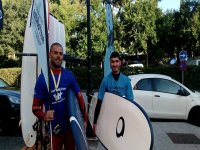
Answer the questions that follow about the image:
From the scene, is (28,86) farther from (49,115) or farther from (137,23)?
(137,23)

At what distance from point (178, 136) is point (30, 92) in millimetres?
4884

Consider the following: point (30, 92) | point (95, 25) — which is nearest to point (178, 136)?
point (30, 92)

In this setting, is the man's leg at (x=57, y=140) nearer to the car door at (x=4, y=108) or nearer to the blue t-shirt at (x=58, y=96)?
the blue t-shirt at (x=58, y=96)

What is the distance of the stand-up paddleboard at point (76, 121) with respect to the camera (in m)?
4.82

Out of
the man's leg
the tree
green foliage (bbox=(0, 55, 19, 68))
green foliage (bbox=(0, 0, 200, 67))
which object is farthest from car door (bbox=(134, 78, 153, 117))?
green foliage (bbox=(0, 55, 19, 68))

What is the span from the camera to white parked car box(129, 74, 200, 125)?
1356cm

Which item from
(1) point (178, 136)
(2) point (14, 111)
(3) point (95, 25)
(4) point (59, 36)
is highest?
(3) point (95, 25)

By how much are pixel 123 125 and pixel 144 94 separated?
8.05m

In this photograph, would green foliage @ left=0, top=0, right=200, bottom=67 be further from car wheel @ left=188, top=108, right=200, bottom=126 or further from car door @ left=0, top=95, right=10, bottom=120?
car door @ left=0, top=95, right=10, bottom=120

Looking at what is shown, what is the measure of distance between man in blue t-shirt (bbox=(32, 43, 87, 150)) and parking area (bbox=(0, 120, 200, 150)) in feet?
13.0

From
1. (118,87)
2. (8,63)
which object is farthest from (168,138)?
(8,63)

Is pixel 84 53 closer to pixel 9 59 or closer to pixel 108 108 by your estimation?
pixel 9 59

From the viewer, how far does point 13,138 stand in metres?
10.4

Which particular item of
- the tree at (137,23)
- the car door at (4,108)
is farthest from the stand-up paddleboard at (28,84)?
the tree at (137,23)
